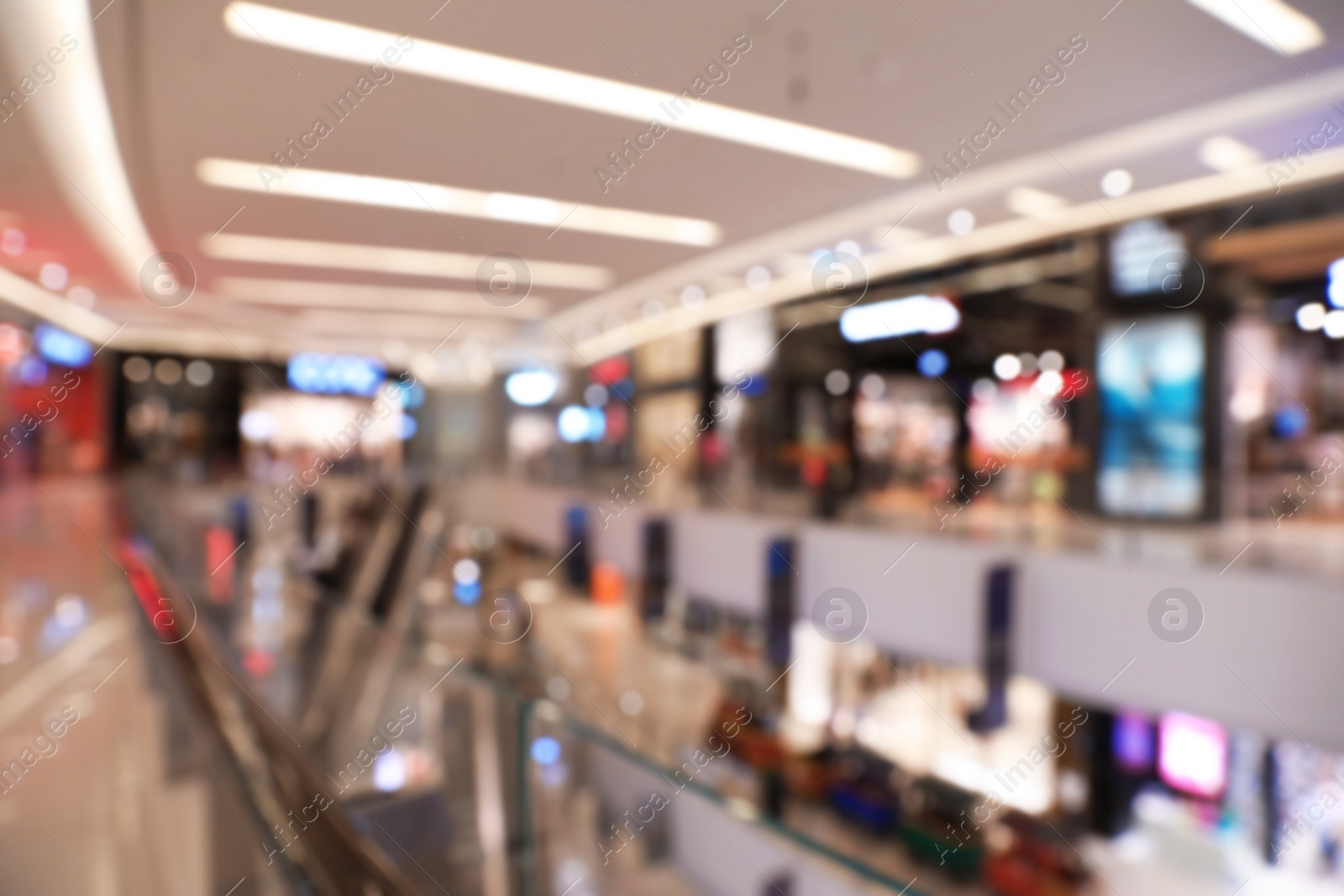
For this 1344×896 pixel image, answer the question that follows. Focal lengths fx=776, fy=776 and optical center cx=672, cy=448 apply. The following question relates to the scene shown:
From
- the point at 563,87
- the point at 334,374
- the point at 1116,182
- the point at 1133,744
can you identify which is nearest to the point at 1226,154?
the point at 1116,182

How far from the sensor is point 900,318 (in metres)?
12.3

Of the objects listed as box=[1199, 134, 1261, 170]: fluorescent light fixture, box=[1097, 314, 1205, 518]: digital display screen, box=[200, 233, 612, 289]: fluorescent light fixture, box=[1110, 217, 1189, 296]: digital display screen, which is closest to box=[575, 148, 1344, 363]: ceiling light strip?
box=[1110, 217, 1189, 296]: digital display screen

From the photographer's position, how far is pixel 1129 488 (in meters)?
8.88

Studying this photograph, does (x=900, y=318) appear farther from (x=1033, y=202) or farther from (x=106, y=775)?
(x=106, y=775)

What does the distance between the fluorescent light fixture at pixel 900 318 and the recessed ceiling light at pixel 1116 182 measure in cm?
311

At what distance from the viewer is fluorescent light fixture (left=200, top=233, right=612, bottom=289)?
10.6m

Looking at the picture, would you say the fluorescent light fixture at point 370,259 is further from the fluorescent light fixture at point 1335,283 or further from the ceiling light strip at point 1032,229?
the fluorescent light fixture at point 1335,283

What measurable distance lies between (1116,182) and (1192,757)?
7.08 metres

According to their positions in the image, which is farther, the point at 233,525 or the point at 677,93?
the point at 233,525

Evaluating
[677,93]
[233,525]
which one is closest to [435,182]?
[677,93]

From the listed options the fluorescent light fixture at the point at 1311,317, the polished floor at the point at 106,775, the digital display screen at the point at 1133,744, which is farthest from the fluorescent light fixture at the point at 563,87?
the digital display screen at the point at 1133,744

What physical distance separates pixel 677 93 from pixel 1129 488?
6820 millimetres

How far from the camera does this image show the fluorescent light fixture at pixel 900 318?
11.7 meters

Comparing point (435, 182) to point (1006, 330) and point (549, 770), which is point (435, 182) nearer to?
point (549, 770)
